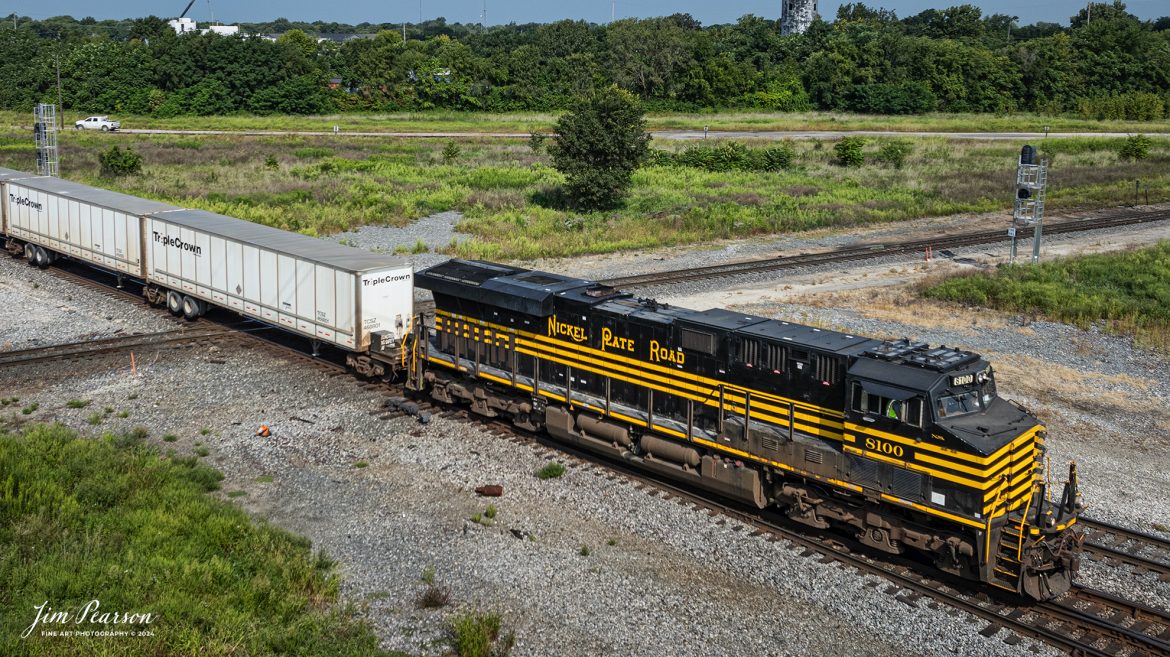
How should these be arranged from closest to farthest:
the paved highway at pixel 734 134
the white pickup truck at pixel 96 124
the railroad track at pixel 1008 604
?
the railroad track at pixel 1008 604 → the paved highway at pixel 734 134 → the white pickup truck at pixel 96 124

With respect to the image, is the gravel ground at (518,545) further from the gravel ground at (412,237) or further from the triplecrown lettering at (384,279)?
the gravel ground at (412,237)

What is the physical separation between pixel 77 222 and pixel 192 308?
7.47m

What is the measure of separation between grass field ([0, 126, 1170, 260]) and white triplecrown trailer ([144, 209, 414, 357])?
1265 cm

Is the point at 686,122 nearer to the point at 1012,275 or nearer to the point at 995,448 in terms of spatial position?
the point at 1012,275

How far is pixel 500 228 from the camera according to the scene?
45.5 meters

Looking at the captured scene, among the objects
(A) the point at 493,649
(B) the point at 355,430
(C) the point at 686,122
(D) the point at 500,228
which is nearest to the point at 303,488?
(B) the point at 355,430

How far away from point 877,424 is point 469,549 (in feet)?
22.3

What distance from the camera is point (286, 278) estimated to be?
2573cm

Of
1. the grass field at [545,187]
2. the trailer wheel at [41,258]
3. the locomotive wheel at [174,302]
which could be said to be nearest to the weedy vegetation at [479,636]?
the locomotive wheel at [174,302]

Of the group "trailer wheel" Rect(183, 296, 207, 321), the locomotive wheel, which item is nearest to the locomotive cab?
"trailer wheel" Rect(183, 296, 207, 321)

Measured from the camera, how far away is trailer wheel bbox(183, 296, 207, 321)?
29828 millimetres

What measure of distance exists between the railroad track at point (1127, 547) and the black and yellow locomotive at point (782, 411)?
780 mm

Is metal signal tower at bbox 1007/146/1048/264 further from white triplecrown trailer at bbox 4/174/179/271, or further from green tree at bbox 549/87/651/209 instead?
white triplecrown trailer at bbox 4/174/179/271

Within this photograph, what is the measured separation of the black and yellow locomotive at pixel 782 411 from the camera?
14203mm
